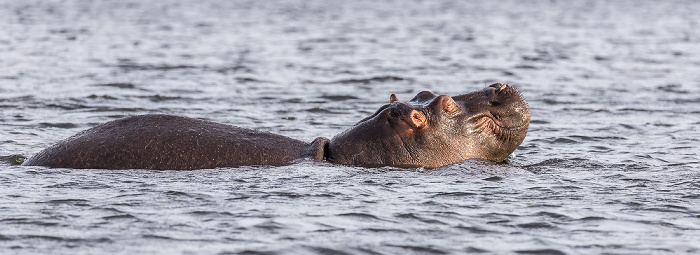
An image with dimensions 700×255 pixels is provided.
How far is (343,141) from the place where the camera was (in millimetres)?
10078

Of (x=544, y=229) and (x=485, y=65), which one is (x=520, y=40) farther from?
(x=544, y=229)

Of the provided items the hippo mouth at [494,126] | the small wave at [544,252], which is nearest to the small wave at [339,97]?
the hippo mouth at [494,126]

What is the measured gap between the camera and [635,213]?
8.23m

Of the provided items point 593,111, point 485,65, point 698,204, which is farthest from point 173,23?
point 698,204

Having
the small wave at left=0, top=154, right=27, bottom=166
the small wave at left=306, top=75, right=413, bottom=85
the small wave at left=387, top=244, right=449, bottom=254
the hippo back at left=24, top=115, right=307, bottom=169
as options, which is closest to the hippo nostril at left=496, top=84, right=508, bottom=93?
the hippo back at left=24, top=115, right=307, bottom=169

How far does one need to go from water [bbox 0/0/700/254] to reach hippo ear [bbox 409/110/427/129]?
485mm

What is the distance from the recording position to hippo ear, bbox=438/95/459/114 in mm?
9789

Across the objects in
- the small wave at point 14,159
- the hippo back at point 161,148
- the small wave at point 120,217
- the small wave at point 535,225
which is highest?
the hippo back at point 161,148

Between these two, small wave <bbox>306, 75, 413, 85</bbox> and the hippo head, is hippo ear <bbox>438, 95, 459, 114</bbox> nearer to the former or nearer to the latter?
the hippo head

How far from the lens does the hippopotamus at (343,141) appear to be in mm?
9516

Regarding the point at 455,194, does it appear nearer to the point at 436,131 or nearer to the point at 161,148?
the point at 436,131

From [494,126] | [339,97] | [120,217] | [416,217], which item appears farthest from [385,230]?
[339,97]

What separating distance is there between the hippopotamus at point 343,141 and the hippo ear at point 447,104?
0.01 metres

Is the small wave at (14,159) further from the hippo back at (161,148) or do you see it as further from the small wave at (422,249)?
the small wave at (422,249)
